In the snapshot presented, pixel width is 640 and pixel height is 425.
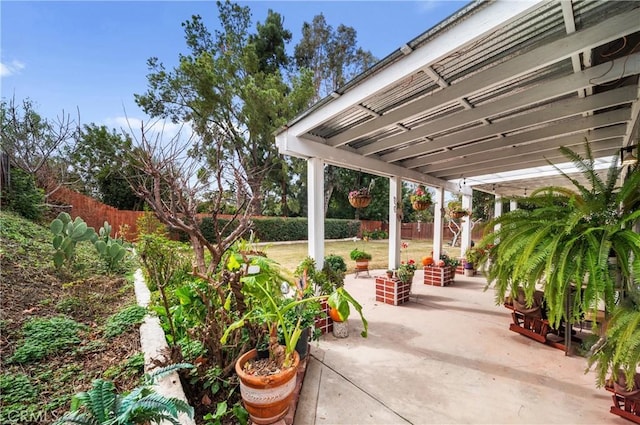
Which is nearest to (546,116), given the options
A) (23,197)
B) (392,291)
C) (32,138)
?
(392,291)

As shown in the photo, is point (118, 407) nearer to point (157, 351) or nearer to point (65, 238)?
point (157, 351)

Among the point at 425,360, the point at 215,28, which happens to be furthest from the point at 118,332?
the point at 215,28

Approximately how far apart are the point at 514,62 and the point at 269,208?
12.9m

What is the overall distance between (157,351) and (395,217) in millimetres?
3640

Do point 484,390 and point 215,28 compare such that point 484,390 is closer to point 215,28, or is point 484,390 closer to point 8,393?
point 8,393

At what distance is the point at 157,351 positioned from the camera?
70.9 inches

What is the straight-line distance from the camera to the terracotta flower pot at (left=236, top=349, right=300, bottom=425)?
4.66ft

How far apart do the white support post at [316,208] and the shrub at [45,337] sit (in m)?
2.18

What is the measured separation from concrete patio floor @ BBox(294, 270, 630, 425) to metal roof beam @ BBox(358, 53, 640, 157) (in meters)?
2.22

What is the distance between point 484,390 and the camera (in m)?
1.95

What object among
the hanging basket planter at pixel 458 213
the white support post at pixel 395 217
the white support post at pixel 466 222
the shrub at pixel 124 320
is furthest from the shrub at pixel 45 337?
the white support post at pixel 466 222

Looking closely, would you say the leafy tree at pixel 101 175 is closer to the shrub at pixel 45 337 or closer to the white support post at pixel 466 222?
the shrub at pixel 45 337

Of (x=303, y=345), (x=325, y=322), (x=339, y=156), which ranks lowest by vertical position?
(x=325, y=322)

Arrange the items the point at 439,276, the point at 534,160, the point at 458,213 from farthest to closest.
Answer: the point at 458,213 < the point at 439,276 < the point at 534,160
